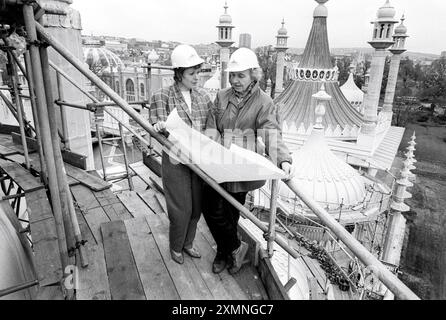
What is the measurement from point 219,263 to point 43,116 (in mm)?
Answer: 1881

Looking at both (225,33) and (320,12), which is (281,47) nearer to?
(225,33)

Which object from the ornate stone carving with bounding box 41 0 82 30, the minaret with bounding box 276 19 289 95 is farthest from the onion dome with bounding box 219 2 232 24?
the ornate stone carving with bounding box 41 0 82 30

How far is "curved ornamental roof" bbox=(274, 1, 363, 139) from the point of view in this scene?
19.6m

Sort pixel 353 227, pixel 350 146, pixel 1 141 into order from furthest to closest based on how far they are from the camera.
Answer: pixel 350 146
pixel 353 227
pixel 1 141

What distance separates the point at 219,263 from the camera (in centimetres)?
315

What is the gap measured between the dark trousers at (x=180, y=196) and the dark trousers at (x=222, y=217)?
0.10 m

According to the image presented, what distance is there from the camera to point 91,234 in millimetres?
3648

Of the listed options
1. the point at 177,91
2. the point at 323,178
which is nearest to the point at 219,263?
the point at 177,91

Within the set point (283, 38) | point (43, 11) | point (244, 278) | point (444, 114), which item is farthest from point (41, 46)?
point (444, 114)

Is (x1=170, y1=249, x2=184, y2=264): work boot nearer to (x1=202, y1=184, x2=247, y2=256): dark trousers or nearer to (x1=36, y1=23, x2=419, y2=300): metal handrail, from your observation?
(x1=202, y1=184, x2=247, y2=256): dark trousers

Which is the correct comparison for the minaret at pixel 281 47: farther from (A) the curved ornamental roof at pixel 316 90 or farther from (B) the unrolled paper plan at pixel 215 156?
(B) the unrolled paper plan at pixel 215 156

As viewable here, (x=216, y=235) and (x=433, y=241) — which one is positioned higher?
(x=216, y=235)
